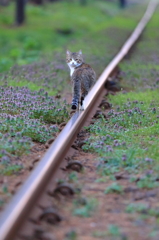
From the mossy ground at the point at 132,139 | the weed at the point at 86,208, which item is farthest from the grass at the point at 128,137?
the weed at the point at 86,208

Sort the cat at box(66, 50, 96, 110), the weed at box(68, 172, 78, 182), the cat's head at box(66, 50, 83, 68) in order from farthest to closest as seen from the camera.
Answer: the cat's head at box(66, 50, 83, 68) < the cat at box(66, 50, 96, 110) < the weed at box(68, 172, 78, 182)

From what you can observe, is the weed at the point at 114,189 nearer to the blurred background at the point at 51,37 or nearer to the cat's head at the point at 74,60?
the cat's head at the point at 74,60

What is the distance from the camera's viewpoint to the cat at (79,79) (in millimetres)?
6647

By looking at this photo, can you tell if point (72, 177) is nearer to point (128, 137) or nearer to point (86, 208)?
point (86, 208)

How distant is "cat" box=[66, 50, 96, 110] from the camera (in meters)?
6.65

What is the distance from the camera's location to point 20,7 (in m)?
24.3

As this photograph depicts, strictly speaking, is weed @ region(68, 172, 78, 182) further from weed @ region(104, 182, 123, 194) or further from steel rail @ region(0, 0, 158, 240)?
weed @ region(104, 182, 123, 194)

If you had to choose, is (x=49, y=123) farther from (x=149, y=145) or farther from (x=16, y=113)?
(x=149, y=145)

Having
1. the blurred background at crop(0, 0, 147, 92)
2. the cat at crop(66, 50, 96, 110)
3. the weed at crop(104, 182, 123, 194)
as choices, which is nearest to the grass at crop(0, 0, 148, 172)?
the blurred background at crop(0, 0, 147, 92)

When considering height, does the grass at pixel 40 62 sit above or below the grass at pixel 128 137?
above

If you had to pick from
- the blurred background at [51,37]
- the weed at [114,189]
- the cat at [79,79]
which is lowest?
the weed at [114,189]

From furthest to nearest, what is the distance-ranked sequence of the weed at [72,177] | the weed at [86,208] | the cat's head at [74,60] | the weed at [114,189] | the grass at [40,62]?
the cat's head at [74,60] → the grass at [40,62] → the weed at [72,177] → the weed at [114,189] → the weed at [86,208]

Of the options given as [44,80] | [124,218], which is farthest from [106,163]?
[44,80]

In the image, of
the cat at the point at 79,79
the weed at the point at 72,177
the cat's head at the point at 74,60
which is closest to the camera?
the weed at the point at 72,177
